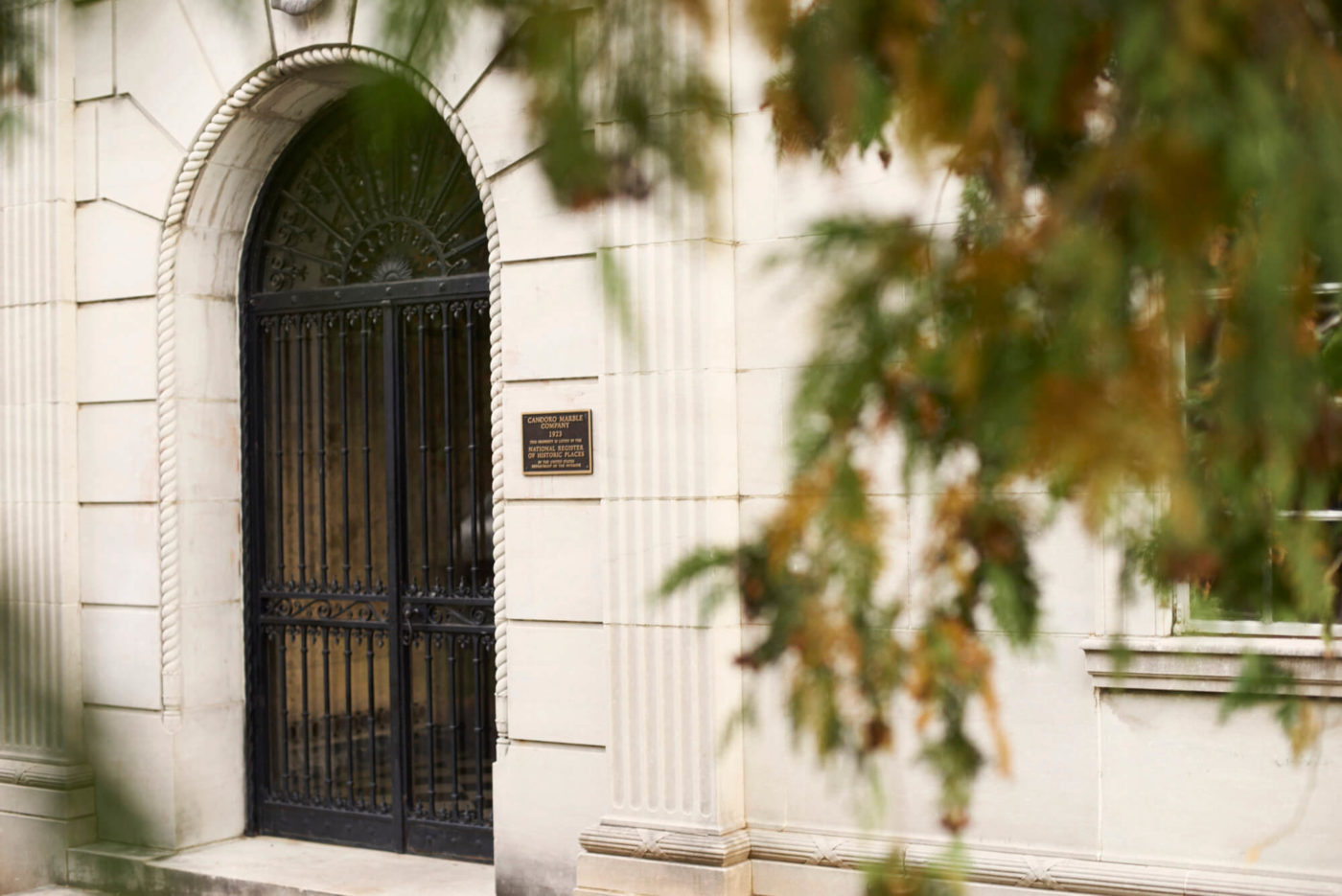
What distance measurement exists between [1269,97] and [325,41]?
678 centimetres

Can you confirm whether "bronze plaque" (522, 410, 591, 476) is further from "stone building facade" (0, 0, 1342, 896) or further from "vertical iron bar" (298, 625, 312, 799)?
"vertical iron bar" (298, 625, 312, 799)

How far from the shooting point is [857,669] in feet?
7.59

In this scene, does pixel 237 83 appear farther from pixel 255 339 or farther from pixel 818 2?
pixel 818 2

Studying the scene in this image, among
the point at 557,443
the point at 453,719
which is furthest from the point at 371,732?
the point at 557,443

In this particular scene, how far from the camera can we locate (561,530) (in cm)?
737

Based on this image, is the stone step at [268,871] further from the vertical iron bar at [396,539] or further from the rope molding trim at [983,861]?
the rope molding trim at [983,861]

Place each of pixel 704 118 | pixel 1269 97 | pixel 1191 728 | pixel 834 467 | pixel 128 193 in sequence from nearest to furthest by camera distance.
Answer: pixel 1269 97 < pixel 834 467 < pixel 704 118 < pixel 1191 728 < pixel 128 193

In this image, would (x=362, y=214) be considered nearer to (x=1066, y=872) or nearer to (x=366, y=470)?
(x=366, y=470)

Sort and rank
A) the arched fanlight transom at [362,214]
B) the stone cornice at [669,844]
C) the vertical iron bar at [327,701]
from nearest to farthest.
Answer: the stone cornice at [669,844] → the arched fanlight transom at [362,214] → the vertical iron bar at [327,701]

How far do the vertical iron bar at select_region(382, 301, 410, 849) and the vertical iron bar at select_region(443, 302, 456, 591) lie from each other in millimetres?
294

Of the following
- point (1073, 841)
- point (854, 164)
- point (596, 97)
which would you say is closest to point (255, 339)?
point (854, 164)

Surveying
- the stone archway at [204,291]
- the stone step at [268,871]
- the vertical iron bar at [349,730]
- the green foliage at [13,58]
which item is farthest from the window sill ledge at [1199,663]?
the stone archway at [204,291]

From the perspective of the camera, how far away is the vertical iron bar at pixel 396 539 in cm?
841

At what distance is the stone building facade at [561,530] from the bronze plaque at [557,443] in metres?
0.05
